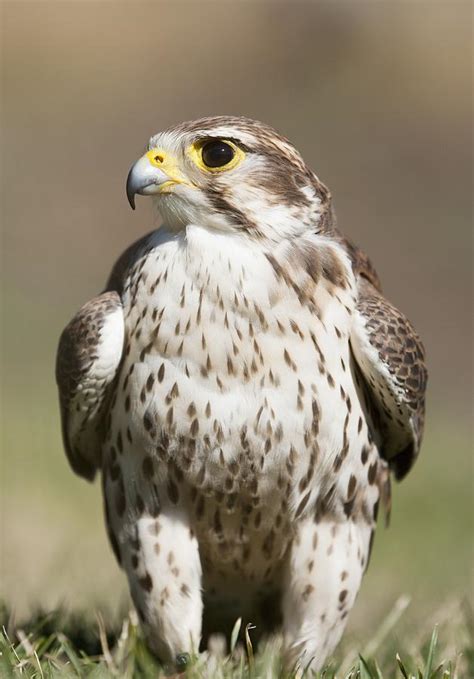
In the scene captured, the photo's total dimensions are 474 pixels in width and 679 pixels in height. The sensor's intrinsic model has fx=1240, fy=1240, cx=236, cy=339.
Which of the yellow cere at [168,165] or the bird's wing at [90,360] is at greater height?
the yellow cere at [168,165]

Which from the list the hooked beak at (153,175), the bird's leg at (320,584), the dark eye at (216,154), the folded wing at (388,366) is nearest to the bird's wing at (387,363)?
the folded wing at (388,366)

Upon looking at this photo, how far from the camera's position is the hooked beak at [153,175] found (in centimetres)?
393

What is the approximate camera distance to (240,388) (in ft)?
13.1

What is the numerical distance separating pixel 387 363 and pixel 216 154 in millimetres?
897

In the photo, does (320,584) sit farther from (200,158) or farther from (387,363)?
(200,158)

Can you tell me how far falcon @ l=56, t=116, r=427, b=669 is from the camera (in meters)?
3.99

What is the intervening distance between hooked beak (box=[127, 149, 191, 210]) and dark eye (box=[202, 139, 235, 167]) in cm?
10

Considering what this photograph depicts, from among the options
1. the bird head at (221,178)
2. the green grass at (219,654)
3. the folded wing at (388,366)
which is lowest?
the green grass at (219,654)

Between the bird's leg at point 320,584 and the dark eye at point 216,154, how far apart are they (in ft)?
4.17

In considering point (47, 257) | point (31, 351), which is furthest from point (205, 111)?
point (31, 351)

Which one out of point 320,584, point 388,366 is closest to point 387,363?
point 388,366

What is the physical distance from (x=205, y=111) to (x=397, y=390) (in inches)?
515

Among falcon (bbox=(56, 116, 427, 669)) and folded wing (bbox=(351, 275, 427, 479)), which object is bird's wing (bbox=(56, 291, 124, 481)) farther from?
folded wing (bbox=(351, 275, 427, 479))

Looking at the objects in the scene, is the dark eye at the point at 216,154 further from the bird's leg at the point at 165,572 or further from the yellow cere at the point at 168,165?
the bird's leg at the point at 165,572
